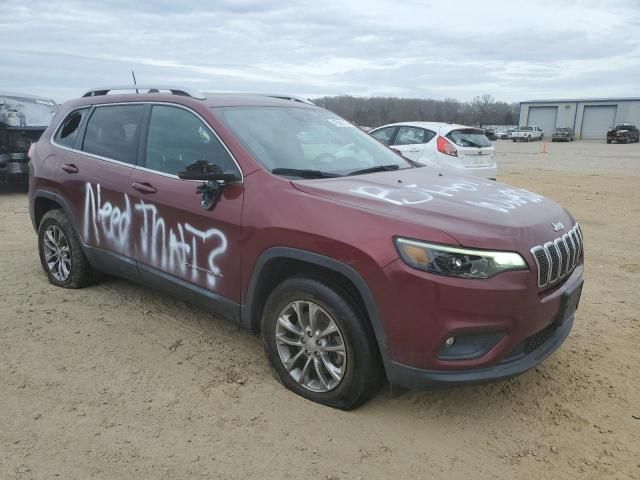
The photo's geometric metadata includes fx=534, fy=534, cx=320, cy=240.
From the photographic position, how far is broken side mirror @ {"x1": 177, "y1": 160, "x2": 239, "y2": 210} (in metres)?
3.27

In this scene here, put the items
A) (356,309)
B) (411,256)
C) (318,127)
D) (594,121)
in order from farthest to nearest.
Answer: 1. (594,121)
2. (318,127)
3. (356,309)
4. (411,256)

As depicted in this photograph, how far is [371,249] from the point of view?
8.91 feet

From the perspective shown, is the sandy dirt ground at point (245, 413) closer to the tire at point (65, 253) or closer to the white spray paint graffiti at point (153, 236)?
the tire at point (65, 253)

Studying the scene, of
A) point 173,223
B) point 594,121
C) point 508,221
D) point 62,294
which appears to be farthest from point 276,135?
point 594,121

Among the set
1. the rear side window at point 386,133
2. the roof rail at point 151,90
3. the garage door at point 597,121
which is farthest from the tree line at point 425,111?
the roof rail at point 151,90

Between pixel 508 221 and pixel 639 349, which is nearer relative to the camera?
pixel 508 221

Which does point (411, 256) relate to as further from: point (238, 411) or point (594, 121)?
point (594, 121)

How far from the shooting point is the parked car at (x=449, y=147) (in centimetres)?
1015

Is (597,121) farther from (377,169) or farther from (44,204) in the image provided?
(44,204)

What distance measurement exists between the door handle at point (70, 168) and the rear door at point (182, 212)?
89 cm

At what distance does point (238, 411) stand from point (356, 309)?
944 mm

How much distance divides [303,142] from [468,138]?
24.6ft

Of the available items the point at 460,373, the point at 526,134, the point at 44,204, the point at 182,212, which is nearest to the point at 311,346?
the point at 460,373

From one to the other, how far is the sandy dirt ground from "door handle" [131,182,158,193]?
43.2 inches
